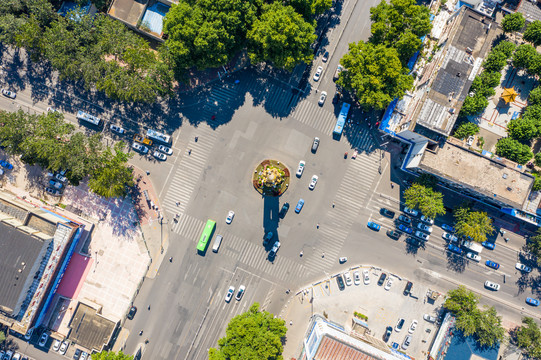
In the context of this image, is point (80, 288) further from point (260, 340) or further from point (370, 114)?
point (370, 114)

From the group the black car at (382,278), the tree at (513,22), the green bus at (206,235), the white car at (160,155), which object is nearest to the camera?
the tree at (513,22)

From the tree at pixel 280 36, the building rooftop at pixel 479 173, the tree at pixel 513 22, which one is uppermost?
the tree at pixel 513 22

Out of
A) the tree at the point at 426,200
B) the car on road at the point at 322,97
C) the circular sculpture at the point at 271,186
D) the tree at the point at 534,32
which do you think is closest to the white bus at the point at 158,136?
the circular sculpture at the point at 271,186

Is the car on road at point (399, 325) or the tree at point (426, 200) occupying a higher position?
the tree at point (426, 200)

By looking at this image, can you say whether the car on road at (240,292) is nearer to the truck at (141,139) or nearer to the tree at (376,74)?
the truck at (141,139)

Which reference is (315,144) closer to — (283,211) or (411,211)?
(283,211)

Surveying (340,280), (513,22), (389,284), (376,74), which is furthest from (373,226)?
(513,22)

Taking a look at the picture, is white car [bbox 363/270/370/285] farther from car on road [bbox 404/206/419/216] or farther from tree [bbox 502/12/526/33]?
tree [bbox 502/12/526/33]
